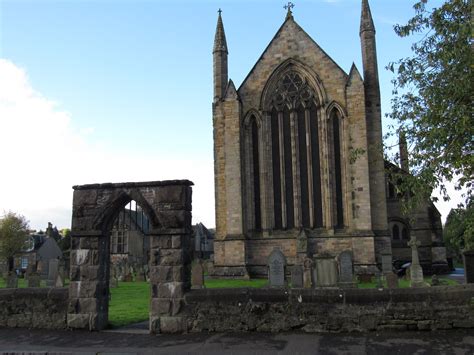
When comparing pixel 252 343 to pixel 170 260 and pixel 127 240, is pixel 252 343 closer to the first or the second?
pixel 170 260

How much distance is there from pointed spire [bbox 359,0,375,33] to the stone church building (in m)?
0.06

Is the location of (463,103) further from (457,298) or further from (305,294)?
(305,294)

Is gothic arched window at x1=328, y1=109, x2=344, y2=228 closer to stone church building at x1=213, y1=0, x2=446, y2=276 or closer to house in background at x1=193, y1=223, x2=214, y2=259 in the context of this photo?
stone church building at x1=213, y1=0, x2=446, y2=276

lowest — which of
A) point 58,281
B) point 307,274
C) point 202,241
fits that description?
point 58,281

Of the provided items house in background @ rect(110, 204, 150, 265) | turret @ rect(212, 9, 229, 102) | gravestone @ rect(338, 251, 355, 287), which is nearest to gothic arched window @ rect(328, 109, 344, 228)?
turret @ rect(212, 9, 229, 102)

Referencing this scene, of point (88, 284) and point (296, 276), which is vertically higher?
point (88, 284)

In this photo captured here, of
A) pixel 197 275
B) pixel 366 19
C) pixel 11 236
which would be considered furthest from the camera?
pixel 11 236

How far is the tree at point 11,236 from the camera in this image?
4466 centimetres

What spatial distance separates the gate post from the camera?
7908 millimetres

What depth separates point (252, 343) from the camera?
6820mm

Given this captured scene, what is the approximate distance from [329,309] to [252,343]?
1488 millimetres

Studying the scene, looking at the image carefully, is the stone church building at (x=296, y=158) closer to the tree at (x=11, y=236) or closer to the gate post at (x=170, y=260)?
the gate post at (x=170, y=260)

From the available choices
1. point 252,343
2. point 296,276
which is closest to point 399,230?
point 296,276

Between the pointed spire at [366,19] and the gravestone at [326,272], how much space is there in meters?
16.5
